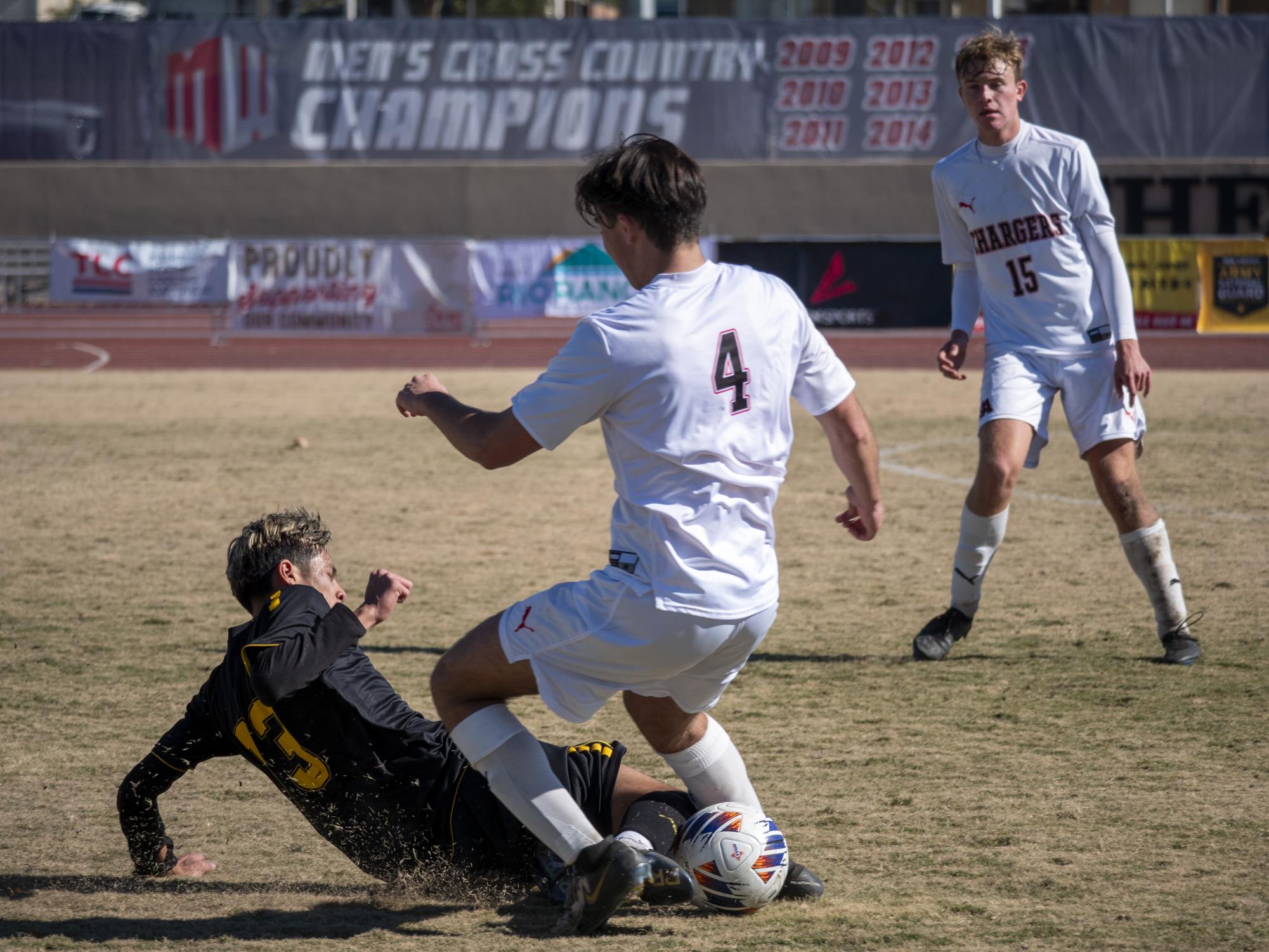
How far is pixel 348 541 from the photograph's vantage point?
8.14 meters

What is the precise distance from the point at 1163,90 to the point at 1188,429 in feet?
60.8

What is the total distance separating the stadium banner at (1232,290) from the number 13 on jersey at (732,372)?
19567mm

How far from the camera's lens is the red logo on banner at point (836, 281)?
22438 mm

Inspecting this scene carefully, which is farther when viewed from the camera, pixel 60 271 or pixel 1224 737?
pixel 60 271

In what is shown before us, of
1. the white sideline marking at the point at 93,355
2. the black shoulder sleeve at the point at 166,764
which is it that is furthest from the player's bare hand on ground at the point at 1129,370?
the white sideline marking at the point at 93,355

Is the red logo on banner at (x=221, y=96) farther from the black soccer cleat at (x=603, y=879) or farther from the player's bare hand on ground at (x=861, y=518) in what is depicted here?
the black soccer cleat at (x=603, y=879)

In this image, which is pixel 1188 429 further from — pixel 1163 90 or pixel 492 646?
pixel 1163 90

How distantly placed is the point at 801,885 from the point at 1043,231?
326 centimetres

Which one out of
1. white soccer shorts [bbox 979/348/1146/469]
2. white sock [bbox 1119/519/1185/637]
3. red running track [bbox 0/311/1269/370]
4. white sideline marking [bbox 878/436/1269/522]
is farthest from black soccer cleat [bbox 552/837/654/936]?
red running track [bbox 0/311/1269/370]

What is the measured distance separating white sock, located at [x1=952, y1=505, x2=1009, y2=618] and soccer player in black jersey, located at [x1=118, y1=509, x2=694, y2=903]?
2600 millimetres

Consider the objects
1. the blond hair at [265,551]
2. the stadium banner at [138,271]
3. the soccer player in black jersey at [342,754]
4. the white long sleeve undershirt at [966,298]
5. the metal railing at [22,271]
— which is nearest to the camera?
A: the soccer player in black jersey at [342,754]

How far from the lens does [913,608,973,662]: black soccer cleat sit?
584 cm

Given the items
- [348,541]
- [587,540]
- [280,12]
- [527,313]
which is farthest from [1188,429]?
[280,12]

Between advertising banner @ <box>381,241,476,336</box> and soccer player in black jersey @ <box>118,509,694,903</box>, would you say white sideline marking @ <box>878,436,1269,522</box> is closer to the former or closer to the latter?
soccer player in black jersey @ <box>118,509,694,903</box>
